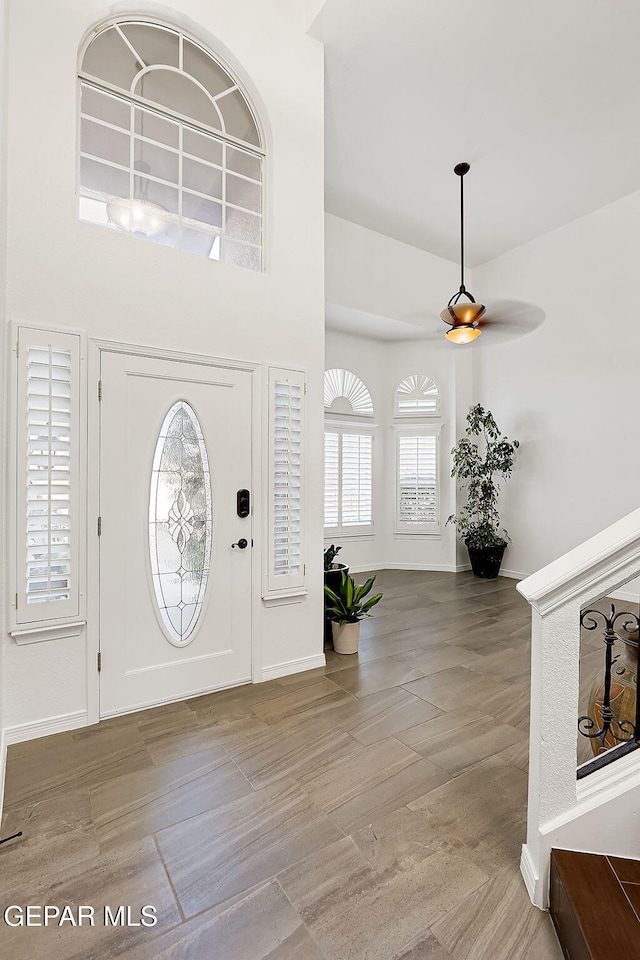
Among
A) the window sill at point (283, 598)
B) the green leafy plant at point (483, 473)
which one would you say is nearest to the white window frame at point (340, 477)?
the green leafy plant at point (483, 473)

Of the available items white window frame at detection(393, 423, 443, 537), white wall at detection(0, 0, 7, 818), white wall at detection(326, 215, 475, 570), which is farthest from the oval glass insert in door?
white window frame at detection(393, 423, 443, 537)

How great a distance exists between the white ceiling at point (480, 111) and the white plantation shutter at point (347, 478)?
2645 mm

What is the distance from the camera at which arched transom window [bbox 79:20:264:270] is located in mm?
2717

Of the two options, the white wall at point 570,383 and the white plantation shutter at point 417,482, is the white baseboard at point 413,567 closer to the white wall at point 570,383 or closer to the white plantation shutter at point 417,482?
the white plantation shutter at point 417,482

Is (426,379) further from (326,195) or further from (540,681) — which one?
(540,681)

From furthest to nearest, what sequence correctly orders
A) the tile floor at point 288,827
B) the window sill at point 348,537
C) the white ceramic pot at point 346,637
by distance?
the window sill at point 348,537, the white ceramic pot at point 346,637, the tile floor at point 288,827

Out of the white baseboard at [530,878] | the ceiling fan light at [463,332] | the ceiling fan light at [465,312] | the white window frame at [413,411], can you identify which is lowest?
the white baseboard at [530,878]

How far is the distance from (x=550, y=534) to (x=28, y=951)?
222 inches

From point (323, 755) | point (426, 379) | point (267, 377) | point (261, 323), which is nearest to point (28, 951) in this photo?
point (323, 755)

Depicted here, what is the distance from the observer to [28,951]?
1.36m

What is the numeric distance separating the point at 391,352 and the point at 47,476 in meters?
5.39

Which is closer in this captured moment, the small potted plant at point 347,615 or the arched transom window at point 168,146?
the arched transom window at point 168,146

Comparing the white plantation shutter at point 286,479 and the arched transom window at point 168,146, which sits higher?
the arched transom window at point 168,146

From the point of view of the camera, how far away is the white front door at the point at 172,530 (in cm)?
264
